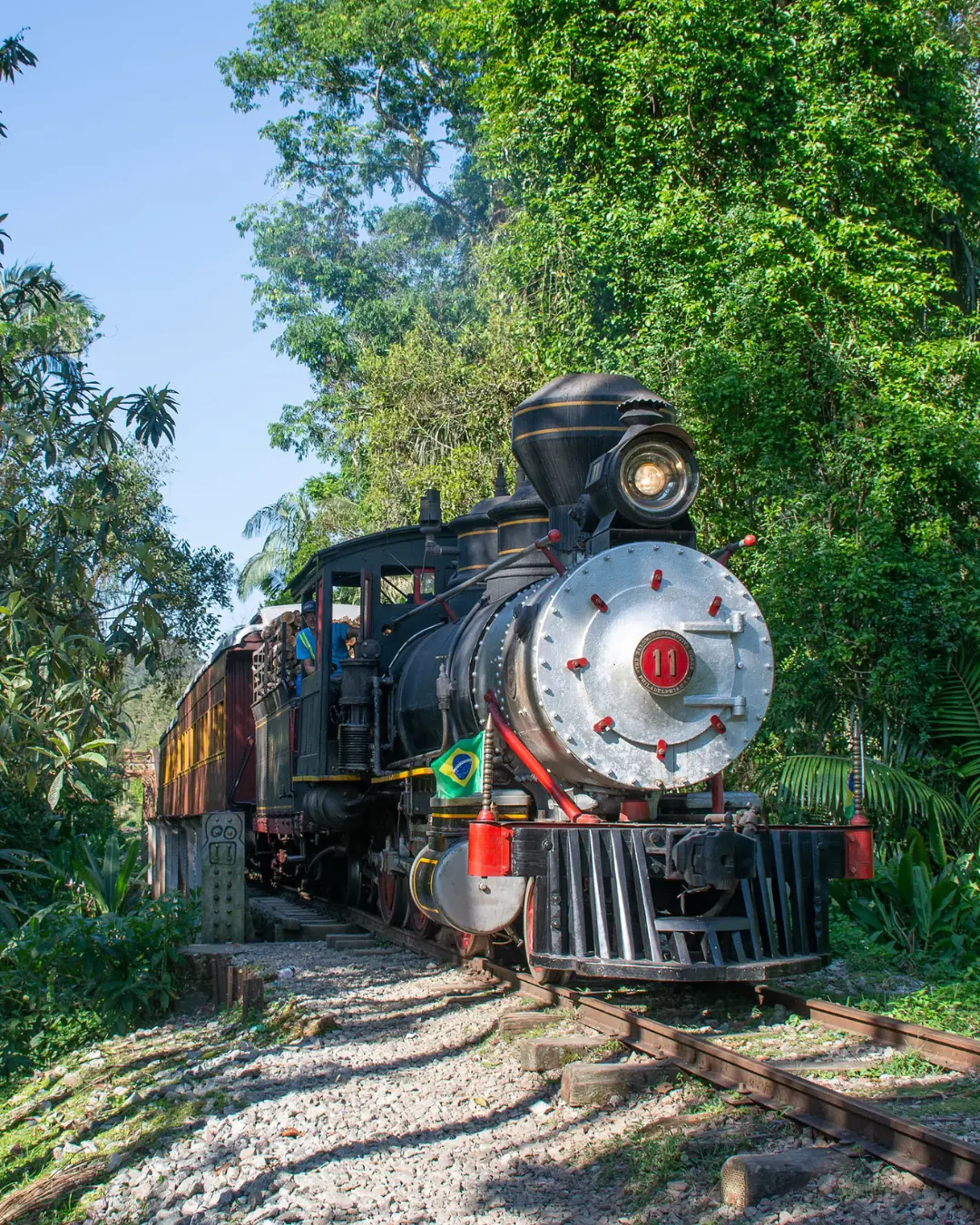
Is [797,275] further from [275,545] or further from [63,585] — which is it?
[275,545]

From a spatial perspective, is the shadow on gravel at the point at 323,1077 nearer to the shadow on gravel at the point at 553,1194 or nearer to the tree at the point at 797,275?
the shadow on gravel at the point at 553,1194

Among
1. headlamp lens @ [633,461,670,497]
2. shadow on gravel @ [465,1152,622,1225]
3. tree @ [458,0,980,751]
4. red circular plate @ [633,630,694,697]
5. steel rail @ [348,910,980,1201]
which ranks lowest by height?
shadow on gravel @ [465,1152,622,1225]

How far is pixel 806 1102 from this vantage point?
160 inches

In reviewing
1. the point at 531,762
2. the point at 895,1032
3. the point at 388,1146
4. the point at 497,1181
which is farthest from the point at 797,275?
the point at 497,1181

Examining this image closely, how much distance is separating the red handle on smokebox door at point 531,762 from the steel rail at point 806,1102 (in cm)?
91

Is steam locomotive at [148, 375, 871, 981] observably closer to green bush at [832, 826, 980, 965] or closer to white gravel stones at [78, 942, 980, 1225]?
white gravel stones at [78, 942, 980, 1225]

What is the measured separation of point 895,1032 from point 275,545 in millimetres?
29385

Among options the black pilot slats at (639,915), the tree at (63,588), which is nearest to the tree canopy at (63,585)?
the tree at (63,588)

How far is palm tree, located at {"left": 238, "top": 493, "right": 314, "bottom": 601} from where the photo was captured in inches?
1233

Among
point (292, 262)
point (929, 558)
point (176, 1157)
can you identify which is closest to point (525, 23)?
point (929, 558)

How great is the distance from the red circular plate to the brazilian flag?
107 cm

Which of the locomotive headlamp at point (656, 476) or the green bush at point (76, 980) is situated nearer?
the locomotive headlamp at point (656, 476)

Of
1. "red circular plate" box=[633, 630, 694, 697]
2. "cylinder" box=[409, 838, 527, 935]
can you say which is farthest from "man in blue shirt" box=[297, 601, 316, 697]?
"red circular plate" box=[633, 630, 694, 697]

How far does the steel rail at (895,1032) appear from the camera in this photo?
4.77 metres
